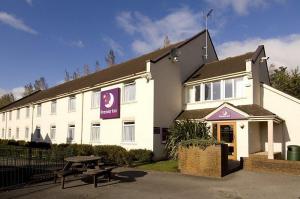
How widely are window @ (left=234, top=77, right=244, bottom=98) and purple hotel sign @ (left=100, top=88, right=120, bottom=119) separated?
818cm

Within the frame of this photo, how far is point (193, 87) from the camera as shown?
72.3 feet

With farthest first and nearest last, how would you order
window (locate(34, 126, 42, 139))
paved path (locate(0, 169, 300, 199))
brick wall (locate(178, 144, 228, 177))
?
window (locate(34, 126, 42, 139)) < brick wall (locate(178, 144, 228, 177)) < paved path (locate(0, 169, 300, 199))

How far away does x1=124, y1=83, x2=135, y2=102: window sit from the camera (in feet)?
68.8

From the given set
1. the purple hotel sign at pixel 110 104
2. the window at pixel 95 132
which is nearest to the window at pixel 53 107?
the window at pixel 95 132

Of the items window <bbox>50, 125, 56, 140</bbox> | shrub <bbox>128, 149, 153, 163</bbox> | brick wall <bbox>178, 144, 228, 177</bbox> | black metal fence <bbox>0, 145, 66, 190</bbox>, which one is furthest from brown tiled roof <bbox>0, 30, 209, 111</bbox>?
black metal fence <bbox>0, 145, 66, 190</bbox>

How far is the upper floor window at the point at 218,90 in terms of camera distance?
19375 millimetres

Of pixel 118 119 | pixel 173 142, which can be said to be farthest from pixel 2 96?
pixel 173 142

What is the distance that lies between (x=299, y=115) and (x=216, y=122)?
4929mm

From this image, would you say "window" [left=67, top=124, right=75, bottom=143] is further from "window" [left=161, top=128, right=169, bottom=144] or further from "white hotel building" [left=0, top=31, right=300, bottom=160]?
"window" [left=161, top=128, right=169, bottom=144]

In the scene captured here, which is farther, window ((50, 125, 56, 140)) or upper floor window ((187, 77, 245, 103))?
window ((50, 125, 56, 140))

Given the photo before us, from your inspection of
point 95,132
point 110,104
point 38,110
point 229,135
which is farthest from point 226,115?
point 38,110

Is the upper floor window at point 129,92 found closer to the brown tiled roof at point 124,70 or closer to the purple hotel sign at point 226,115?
the brown tiled roof at point 124,70

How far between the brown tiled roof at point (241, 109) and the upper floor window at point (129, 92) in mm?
3552

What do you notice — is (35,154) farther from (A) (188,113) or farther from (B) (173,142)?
(A) (188,113)
